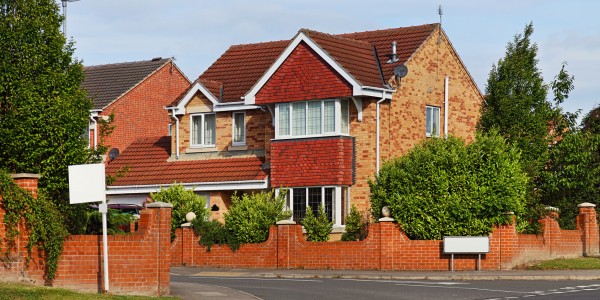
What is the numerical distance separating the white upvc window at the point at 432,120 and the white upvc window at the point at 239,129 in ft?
24.9

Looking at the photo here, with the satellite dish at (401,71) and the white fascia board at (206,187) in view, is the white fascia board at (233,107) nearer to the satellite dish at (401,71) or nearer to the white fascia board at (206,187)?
the white fascia board at (206,187)

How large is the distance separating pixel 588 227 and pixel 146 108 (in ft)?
89.7

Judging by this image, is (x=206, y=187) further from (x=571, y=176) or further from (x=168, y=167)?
(x=571, y=176)

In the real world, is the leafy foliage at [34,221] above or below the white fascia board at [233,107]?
below

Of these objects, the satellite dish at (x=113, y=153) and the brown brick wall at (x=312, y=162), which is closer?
the brown brick wall at (x=312, y=162)

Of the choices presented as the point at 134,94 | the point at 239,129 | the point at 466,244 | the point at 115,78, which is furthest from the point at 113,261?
the point at 115,78

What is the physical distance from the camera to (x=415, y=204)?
38000mm

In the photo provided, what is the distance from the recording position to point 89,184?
2484 cm

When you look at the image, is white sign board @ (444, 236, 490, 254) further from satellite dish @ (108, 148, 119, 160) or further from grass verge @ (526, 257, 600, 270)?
satellite dish @ (108, 148, 119, 160)

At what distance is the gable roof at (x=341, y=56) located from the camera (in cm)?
4534

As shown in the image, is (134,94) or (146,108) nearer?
(134,94)

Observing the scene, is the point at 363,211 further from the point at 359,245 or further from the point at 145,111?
the point at 145,111

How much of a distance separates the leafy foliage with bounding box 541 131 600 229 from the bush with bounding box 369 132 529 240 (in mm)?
7694

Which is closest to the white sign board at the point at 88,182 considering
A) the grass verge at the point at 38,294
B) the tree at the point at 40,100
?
the grass verge at the point at 38,294
